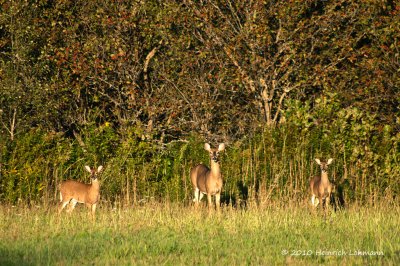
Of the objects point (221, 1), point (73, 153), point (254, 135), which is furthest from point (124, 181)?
point (221, 1)

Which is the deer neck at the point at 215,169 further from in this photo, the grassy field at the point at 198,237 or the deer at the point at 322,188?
the deer at the point at 322,188

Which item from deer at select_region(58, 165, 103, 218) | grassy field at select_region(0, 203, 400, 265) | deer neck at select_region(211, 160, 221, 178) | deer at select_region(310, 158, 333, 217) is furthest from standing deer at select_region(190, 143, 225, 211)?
deer at select_region(58, 165, 103, 218)

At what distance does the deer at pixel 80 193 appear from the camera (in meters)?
14.5

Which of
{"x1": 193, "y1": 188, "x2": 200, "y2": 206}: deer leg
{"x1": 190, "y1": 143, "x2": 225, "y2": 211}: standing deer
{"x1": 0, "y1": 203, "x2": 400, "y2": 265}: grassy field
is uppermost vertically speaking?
{"x1": 190, "y1": 143, "x2": 225, "y2": 211}: standing deer

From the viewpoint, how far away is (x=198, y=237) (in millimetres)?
10992

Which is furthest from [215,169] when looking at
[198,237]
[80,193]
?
[198,237]

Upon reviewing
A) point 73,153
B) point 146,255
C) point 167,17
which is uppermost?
point 167,17

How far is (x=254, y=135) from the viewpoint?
55.5 feet

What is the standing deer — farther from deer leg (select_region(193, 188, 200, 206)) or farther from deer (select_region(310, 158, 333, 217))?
deer (select_region(310, 158, 333, 217))

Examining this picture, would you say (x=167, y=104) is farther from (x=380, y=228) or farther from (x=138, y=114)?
(x=380, y=228)

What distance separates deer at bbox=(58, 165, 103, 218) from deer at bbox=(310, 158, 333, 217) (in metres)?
3.34

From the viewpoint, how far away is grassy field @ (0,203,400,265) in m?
9.37

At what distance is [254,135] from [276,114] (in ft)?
3.37

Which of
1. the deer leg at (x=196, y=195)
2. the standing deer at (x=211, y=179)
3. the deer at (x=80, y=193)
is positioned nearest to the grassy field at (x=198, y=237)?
the deer at (x=80, y=193)
